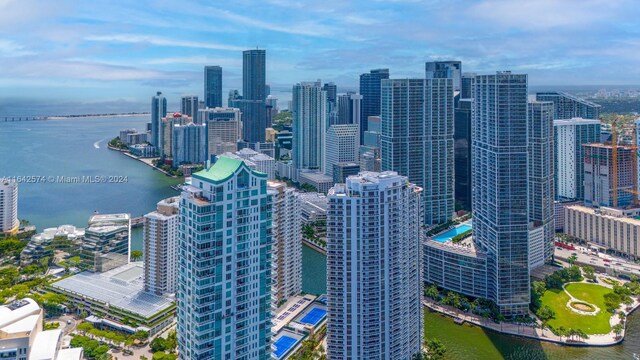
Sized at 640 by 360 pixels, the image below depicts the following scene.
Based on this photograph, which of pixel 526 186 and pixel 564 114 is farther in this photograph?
pixel 564 114

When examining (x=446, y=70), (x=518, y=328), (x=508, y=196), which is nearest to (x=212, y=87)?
(x=446, y=70)

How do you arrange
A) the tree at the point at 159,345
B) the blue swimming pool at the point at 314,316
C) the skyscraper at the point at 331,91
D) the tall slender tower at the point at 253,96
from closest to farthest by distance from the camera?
1. the tree at the point at 159,345
2. the blue swimming pool at the point at 314,316
3. the tall slender tower at the point at 253,96
4. the skyscraper at the point at 331,91

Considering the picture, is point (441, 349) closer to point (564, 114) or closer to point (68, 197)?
point (564, 114)

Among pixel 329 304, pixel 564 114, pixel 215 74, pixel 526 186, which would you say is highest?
pixel 215 74

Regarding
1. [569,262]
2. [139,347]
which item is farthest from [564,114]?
[139,347]

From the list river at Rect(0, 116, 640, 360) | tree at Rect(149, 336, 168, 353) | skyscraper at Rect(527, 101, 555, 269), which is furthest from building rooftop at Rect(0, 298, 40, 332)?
skyscraper at Rect(527, 101, 555, 269)

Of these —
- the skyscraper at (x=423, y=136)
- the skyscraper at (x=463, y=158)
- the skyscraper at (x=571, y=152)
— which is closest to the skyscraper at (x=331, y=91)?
the skyscraper at (x=463, y=158)

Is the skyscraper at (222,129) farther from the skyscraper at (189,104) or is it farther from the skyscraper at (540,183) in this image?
the skyscraper at (540,183)

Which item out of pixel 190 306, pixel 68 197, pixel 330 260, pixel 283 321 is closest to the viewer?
pixel 190 306
